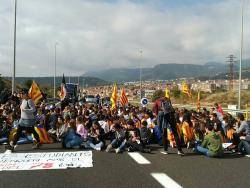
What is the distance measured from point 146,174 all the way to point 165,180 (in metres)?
0.76

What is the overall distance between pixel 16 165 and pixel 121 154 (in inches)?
129

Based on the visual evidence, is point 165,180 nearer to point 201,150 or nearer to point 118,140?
point 201,150

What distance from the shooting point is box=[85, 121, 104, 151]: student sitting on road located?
14.1m

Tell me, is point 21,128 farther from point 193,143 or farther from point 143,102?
point 143,102

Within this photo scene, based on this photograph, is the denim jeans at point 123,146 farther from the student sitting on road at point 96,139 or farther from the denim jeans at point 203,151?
the denim jeans at point 203,151

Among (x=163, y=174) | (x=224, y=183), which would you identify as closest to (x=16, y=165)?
(x=163, y=174)

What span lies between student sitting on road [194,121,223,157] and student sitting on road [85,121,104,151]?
3201 millimetres

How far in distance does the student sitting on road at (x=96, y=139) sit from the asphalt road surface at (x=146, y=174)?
1.85 metres

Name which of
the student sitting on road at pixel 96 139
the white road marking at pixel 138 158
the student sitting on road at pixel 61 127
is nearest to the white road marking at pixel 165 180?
the white road marking at pixel 138 158

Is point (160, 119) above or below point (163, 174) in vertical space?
above

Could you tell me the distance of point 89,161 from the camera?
11.5 metres

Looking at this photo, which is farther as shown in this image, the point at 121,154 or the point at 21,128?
→ the point at 21,128

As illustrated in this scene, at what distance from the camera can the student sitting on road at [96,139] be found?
46.2 feet

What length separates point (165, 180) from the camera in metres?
8.86
